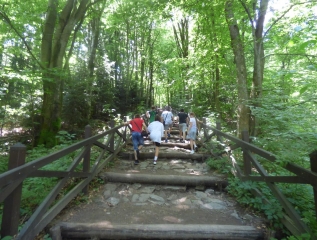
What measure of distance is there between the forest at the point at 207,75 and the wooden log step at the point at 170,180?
4.53 feet

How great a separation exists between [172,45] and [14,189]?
25.3 meters

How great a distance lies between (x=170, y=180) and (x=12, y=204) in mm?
3438

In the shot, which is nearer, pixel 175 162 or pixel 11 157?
pixel 11 157

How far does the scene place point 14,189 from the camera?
247cm

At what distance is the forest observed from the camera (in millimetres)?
4297

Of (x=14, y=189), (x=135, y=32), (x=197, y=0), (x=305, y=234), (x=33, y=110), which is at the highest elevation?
(x=135, y=32)

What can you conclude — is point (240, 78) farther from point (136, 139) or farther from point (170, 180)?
point (170, 180)

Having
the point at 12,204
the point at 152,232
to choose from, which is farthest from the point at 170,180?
the point at 12,204

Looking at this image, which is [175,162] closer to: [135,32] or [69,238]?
[69,238]

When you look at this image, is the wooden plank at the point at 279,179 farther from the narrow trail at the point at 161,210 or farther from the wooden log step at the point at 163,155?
the wooden log step at the point at 163,155

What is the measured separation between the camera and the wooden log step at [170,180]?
5.17 m

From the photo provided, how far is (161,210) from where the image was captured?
4.13 meters

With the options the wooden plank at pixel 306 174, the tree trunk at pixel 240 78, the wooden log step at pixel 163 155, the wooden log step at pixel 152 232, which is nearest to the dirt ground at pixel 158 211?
the wooden log step at pixel 152 232

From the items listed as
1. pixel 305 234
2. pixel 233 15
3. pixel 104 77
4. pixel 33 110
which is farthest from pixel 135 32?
pixel 305 234
